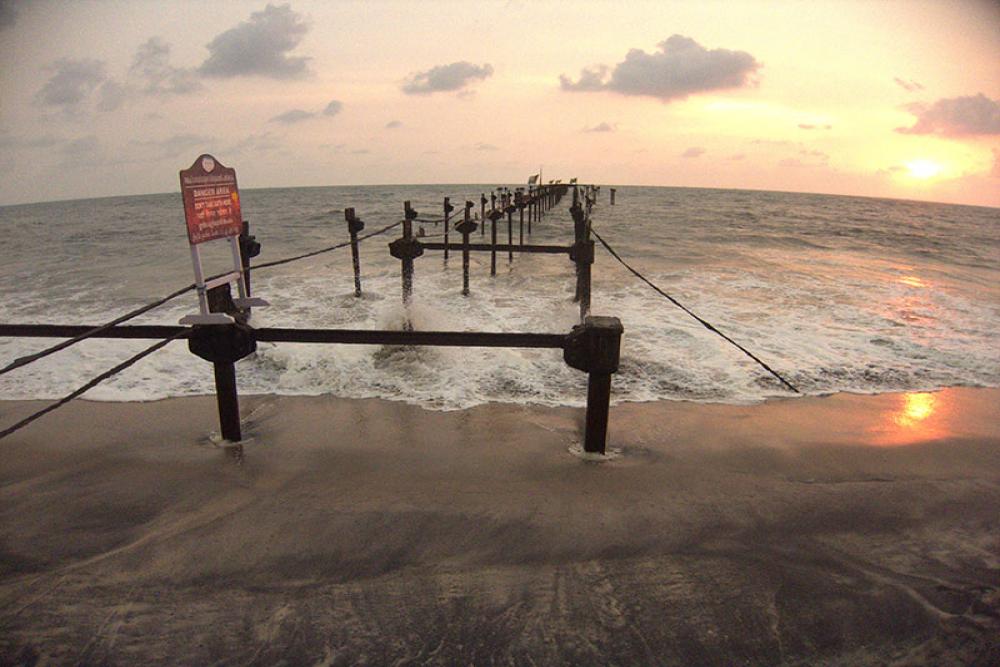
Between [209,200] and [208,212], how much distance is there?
11cm

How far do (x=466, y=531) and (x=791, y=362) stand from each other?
6346 mm

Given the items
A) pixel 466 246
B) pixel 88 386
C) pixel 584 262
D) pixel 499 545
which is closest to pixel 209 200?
pixel 88 386

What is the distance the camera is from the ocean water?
6845 mm

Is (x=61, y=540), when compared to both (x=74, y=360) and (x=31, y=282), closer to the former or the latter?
(x=74, y=360)

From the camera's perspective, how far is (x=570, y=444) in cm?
498

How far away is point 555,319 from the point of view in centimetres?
1148

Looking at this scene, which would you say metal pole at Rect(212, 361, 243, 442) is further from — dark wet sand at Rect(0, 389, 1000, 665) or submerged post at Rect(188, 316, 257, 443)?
dark wet sand at Rect(0, 389, 1000, 665)

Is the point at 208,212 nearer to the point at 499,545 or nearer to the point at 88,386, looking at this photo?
the point at 88,386

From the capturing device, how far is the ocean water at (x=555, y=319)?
685 centimetres

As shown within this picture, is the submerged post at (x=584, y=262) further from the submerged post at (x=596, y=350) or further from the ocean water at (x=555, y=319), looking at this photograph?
the submerged post at (x=596, y=350)

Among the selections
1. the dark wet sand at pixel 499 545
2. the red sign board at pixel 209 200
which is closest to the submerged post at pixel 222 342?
the red sign board at pixel 209 200

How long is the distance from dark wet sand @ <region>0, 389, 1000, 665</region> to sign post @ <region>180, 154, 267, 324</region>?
146 centimetres

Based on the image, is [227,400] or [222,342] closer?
[222,342]

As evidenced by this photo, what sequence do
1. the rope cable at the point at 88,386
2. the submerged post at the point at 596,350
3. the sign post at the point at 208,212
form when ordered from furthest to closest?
1. the sign post at the point at 208,212
2. the submerged post at the point at 596,350
3. the rope cable at the point at 88,386
